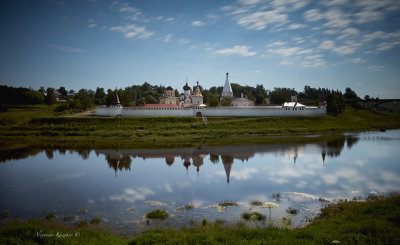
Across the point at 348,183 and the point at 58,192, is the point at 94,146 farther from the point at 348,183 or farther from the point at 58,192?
the point at 348,183

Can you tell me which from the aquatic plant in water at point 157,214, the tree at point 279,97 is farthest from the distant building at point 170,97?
the aquatic plant in water at point 157,214

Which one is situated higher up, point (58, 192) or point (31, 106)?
point (31, 106)

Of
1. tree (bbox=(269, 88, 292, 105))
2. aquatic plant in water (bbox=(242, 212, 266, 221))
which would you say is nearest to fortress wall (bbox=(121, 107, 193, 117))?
tree (bbox=(269, 88, 292, 105))

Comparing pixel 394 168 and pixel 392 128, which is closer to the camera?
pixel 394 168

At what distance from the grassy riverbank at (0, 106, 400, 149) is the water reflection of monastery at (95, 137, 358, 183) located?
323 centimetres

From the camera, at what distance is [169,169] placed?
69.4ft

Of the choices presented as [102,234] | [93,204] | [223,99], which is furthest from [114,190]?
[223,99]

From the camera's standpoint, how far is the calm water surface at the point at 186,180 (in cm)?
1267

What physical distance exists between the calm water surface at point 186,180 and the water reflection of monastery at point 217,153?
0.09m

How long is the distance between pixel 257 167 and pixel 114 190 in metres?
10.7

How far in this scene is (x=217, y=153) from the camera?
26.9 m

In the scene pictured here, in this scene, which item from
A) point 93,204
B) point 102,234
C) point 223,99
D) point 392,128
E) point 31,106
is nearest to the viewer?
point 102,234

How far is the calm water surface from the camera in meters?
12.7

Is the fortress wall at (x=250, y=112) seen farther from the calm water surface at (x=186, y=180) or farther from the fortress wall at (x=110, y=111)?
the calm water surface at (x=186, y=180)
